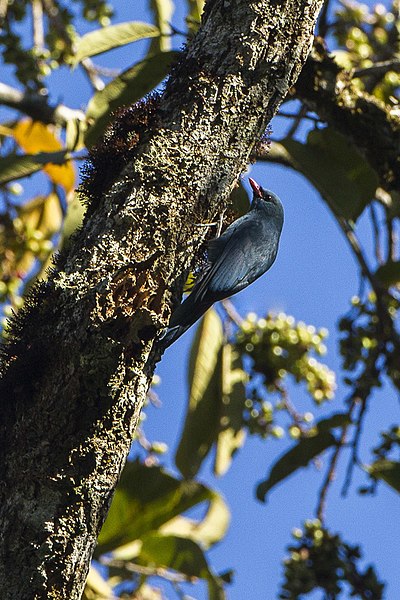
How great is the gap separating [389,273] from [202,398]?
115 cm

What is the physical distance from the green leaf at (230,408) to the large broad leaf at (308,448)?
509mm

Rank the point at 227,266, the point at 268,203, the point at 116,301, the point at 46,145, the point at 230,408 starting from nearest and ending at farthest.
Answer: the point at 116,301
the point at 227,266
the point at 268,203
the point at 230,408
the point at 46,145

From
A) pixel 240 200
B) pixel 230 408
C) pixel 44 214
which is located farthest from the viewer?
pixel 44 214

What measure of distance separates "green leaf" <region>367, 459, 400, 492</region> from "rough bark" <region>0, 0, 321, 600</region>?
1974mm

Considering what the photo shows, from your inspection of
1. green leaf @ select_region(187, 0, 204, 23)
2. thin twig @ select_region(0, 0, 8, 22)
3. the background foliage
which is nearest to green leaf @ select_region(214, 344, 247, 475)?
the background foliage

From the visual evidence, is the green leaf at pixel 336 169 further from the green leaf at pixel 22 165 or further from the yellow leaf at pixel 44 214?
the yellow leaf at pixel 44 214

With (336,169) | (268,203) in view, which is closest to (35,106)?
(268,203)

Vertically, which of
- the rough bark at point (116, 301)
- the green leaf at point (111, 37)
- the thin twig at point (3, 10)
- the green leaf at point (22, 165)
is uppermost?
the thin twig at point (3, 10)

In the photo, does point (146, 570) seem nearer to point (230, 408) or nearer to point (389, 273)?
point (230, 408)

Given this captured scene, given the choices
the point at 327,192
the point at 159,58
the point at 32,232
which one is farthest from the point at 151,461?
the point at 159,58

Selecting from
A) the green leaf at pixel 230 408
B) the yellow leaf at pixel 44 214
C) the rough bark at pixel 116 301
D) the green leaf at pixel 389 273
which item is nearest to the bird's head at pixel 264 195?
the green leaf at pixel 389 273

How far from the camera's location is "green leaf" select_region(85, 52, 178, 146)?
12.1 ft

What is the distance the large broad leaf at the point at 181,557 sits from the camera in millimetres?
3795

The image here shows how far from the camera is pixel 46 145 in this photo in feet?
15.9
